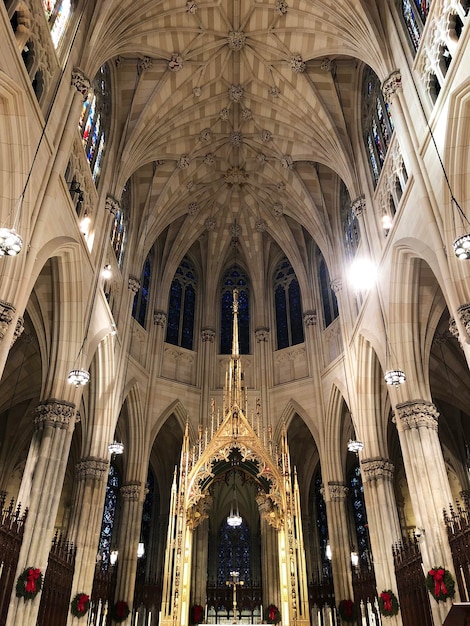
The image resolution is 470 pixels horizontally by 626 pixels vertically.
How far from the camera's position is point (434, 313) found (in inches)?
640

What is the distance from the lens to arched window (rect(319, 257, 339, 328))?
2401 centimetres

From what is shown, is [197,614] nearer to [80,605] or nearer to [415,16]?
[80,605]

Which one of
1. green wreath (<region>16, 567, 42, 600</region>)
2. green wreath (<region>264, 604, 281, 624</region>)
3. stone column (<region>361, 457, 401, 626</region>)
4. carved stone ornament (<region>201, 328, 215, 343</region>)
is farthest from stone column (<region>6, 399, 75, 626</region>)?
carved stone ornament (<region>201, 328, 215, 343</region>)

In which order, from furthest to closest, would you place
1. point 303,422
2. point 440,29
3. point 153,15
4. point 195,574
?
point 303,422 → point 195,574 → point 153,15 → point 440,29

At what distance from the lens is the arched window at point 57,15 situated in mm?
14177

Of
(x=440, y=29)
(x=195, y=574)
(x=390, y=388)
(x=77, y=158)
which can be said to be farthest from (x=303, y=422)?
(x=440, y=29)

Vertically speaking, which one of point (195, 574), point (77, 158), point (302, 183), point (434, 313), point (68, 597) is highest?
point (302, 183)

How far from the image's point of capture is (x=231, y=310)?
90.7 feet

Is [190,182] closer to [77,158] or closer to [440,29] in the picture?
[77,158]

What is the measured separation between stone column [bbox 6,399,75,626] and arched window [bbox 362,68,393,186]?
498 inches

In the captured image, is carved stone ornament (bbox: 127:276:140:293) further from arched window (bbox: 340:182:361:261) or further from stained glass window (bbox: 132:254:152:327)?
arched window (bbox: 340:182:361:261)

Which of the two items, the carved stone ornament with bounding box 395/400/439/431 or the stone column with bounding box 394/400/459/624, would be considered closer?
the stone column with bounding box 394/400/459/624

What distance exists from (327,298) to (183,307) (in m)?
7.13

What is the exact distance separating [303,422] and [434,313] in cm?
1030
